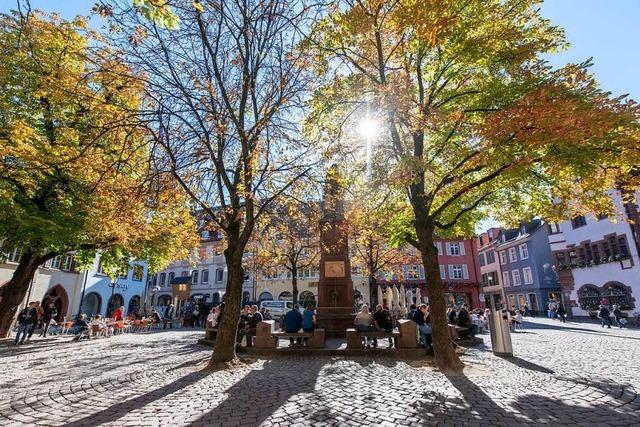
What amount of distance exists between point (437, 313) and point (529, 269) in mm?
41032

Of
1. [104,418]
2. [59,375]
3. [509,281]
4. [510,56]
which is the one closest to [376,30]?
[510,56]

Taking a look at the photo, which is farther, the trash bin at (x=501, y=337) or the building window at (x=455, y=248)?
the building window at (x=455, y=248)

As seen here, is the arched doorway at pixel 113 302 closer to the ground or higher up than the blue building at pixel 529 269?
closer to the ground

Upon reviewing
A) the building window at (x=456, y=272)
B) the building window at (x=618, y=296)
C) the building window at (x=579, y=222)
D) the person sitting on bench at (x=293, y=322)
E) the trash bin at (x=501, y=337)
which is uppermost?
the building window at (x=579, y=222)

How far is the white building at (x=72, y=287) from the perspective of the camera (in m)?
25.1

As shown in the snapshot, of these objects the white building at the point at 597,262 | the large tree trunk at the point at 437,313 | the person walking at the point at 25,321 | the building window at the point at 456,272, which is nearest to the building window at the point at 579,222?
the white building at the point at 597,262

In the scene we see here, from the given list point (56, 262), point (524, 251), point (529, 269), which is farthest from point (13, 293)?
point (524, 251)

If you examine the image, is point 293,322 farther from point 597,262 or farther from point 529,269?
point 529,269

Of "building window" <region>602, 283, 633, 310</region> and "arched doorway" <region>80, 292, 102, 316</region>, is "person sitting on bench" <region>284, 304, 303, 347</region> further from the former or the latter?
"building window" <region>602, 283, 633, 310</region>

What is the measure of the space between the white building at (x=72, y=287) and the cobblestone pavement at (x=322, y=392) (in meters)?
14.4

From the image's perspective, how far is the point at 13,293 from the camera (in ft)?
52.1

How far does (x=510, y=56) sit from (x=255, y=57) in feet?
23.9

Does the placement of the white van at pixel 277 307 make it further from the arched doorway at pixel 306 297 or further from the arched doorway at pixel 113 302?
the arched doorway at pixel 113 302

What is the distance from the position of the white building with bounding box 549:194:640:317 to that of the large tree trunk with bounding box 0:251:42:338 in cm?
3627
